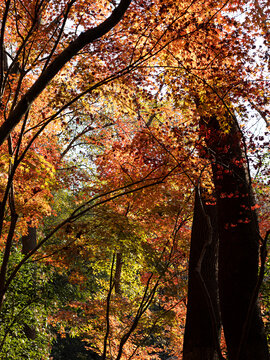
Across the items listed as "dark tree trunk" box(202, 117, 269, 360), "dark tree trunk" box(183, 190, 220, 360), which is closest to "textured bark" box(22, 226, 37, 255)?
"dark tree trunk" box(183, 190, 220, 360)

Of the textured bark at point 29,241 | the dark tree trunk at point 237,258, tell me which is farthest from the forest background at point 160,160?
the textured bark at point 29,241

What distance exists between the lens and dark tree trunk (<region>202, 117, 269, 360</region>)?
401 centimetres

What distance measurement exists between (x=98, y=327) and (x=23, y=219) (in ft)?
15.6

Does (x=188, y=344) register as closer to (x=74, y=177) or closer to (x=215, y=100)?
(x=215, y=100)

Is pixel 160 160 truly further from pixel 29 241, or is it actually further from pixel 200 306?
pixel 29 241

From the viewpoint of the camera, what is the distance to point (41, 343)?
25.3ft

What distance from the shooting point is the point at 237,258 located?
430cm

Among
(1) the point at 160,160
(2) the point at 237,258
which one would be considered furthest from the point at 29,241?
(2) the point at 237,258

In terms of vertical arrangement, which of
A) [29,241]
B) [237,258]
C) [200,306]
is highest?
[29,241]

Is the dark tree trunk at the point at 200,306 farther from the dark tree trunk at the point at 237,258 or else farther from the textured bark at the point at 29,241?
the textured bark at the point at 29,241

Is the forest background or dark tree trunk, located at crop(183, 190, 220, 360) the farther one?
dark tree trunk, located at crop(183, 190, 220, 360)

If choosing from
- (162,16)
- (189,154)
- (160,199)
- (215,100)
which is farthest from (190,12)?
(160,199)

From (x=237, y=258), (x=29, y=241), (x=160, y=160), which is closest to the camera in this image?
(x=237, y=258)

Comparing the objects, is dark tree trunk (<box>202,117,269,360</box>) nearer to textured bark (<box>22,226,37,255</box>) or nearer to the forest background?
the forest background
